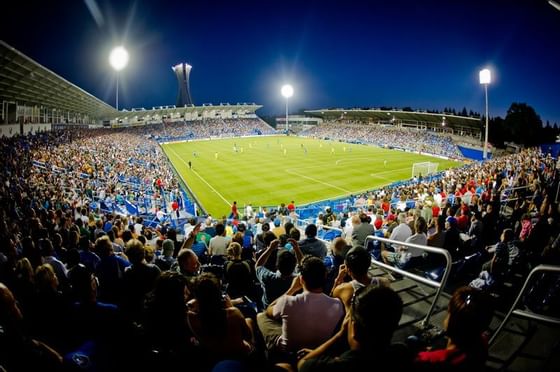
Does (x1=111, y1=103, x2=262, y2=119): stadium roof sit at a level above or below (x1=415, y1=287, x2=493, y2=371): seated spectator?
above

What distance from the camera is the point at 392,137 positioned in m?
70.1

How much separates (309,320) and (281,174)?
3347 centimetres

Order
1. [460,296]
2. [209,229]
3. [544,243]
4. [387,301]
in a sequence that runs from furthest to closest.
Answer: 1. [209,229]
2. [544,243]
3. [460,296]
4. [387,301]

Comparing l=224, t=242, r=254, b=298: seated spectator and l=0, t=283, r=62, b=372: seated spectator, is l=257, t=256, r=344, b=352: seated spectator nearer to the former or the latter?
l=224, t=242, r=254, b=298: seated spectator

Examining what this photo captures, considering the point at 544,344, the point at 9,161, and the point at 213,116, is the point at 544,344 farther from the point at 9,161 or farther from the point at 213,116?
the point at 213,116

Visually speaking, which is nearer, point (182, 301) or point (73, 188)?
point (182, 301)

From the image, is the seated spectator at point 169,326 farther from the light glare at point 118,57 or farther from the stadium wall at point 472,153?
the stadium wall at point 472,153

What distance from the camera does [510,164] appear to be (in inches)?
918

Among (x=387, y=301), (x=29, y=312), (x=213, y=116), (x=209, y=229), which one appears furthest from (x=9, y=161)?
(x=213, y=116)

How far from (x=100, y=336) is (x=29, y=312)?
0.99 meters

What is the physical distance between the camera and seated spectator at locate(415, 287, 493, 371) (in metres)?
1.93

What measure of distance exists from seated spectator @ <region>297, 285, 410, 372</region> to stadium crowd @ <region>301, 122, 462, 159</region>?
57.1 meters

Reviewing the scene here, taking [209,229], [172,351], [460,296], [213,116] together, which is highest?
[213,116]

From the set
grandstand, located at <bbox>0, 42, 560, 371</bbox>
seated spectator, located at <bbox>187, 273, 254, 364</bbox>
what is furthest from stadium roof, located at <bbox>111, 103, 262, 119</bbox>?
seated spectator, located at <bbox>187, 273, 254, 364</bbox>
